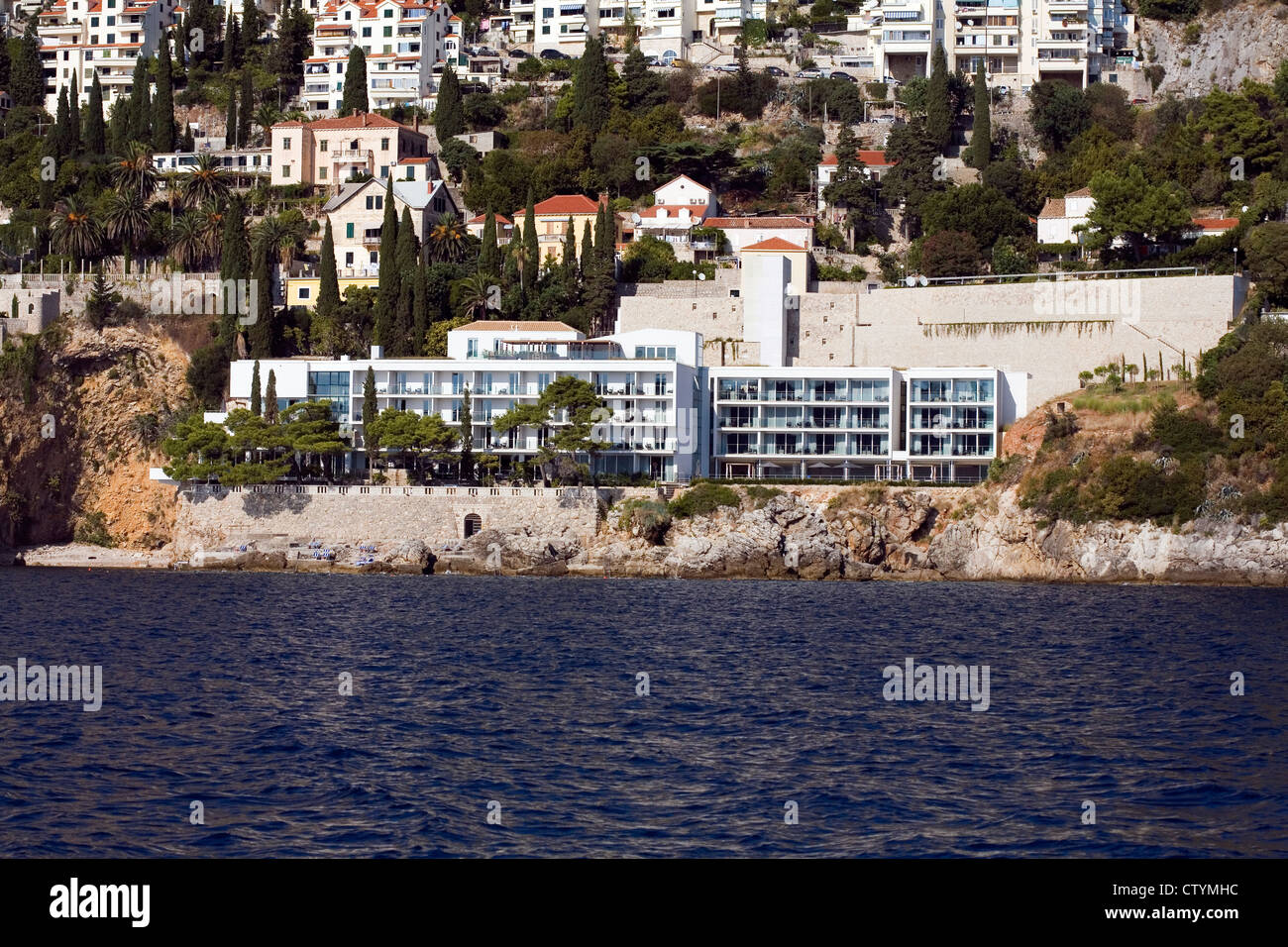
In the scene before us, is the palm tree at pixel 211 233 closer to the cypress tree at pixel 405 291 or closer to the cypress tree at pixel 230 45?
the cypress tree at pixel 405 291

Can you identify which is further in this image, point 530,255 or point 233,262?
point 530,255

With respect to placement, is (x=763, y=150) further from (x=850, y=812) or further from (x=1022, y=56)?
(x=850, y=812)

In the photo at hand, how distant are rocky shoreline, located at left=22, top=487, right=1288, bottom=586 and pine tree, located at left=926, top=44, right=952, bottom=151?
33.5m

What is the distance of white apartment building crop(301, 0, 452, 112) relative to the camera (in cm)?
10631

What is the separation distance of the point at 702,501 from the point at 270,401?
1814 cm

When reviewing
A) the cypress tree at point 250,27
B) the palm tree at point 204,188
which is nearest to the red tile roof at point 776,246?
the palm tree at point 204,188

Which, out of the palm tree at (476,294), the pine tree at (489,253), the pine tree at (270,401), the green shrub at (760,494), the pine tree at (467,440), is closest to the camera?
the green shrub at (760,494)

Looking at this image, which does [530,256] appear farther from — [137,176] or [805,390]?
[137,176]

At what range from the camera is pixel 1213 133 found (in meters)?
86.8

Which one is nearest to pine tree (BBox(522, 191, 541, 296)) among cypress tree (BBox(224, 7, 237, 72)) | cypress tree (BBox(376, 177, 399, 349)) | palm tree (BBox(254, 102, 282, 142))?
cypress tree (BBox(376, 177, 399, 349))

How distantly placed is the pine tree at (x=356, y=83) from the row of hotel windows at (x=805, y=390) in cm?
4259

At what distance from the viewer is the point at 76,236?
80688mm

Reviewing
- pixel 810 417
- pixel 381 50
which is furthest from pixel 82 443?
pixel 381 50

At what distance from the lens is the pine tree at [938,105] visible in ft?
298
